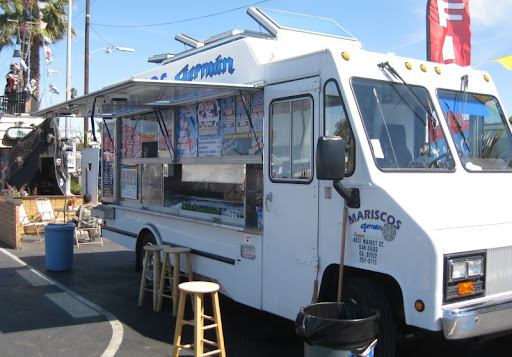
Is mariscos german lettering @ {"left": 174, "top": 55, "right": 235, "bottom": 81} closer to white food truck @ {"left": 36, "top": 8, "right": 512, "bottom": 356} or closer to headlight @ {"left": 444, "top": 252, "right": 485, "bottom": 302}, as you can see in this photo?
white food truck @ {"left": 36, "top": 8, "right": 512, "bottom": 356}

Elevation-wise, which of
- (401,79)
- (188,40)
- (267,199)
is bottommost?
(267,199)

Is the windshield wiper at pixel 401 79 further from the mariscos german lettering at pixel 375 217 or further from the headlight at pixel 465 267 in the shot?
the headlight at pixel 465 267

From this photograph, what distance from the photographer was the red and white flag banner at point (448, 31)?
8.72m

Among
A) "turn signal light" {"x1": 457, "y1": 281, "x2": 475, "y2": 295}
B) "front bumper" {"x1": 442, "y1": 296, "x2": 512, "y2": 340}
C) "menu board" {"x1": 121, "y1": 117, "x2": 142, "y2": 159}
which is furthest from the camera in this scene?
"menu board" {"x1": 121, "y1": 117, "x2": 142, "y2": 159}

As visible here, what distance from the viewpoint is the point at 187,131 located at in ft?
22.6

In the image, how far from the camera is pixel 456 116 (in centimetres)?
486

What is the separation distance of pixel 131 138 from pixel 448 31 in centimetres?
547

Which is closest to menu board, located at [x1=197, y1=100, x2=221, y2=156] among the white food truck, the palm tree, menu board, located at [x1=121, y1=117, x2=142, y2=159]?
the white food truck

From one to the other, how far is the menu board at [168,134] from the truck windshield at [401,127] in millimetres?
3370

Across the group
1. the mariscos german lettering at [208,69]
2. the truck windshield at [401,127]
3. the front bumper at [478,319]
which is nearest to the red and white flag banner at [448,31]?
the mariscos german lettering at [208,69]

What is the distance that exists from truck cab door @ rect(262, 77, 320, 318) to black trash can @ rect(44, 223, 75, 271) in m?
4.89

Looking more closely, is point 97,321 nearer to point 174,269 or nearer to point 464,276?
point 174,269

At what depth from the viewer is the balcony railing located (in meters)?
20.6

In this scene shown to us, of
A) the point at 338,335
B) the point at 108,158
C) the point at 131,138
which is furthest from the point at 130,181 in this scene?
Answer: the point at 338,335
